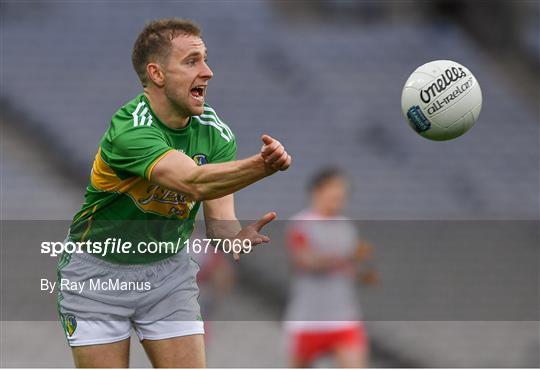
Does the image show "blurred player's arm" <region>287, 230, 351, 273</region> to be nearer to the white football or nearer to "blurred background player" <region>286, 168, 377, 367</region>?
"blurred background player" <region>286, 168, 377, 367</region>

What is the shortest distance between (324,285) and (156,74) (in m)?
3.40

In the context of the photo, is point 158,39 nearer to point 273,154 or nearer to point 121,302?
point 273,154

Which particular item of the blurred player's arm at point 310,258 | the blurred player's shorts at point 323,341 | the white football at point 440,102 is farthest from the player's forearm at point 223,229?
the blurred player's shorts at point 323,341

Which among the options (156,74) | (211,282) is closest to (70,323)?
(156,74)

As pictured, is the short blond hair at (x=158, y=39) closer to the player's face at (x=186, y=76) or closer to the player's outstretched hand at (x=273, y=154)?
the player's face at (x=186, y=76)

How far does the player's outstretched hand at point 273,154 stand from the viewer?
3.71 metres

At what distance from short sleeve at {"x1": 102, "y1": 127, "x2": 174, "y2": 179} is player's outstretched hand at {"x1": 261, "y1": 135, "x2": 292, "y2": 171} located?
56 cm

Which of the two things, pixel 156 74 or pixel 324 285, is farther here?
pixel 324 285

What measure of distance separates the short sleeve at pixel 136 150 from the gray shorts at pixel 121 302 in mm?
452

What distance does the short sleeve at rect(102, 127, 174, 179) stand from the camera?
4109mm

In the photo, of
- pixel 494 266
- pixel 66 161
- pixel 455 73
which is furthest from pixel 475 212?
pixel 455 73

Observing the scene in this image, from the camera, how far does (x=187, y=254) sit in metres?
4.53

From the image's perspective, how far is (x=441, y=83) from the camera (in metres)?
5.26

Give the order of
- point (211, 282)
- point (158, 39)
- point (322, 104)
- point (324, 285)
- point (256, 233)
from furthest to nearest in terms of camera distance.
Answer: point (322, 104) → point (211, 282) → point (324, 285) → point (158, 39) → point (256, 233)
